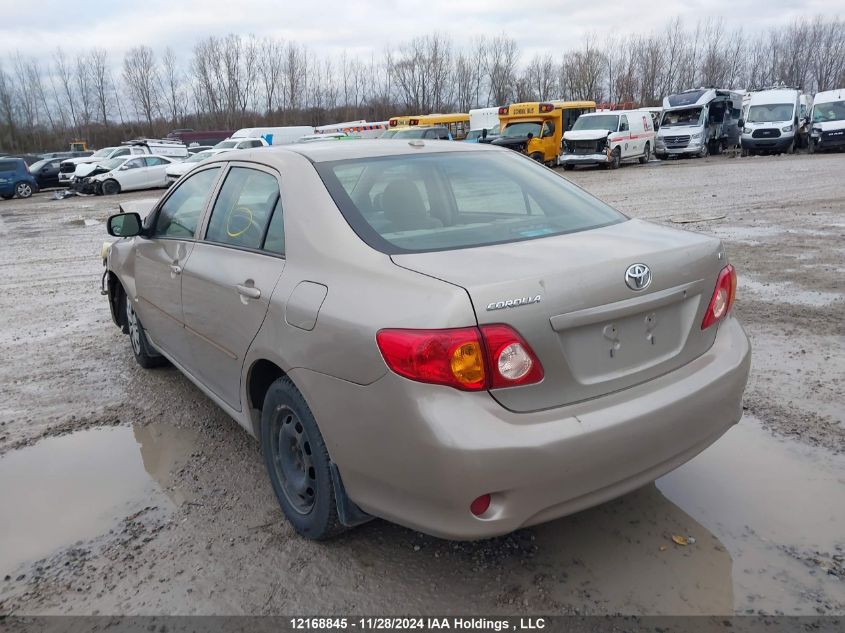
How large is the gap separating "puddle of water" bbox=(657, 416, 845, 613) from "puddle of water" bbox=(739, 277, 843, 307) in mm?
2999

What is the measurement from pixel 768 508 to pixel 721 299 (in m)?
1.01

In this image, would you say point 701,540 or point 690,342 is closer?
point 690,342

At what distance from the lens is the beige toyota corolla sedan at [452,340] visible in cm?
216

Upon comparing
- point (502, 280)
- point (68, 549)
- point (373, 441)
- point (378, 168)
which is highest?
point (378, 168)

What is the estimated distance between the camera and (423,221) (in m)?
2.92

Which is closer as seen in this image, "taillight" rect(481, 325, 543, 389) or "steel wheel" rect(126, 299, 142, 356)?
"taillight" rect(481, 325, 543, 389)

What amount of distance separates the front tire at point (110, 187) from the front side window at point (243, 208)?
84.3 feet

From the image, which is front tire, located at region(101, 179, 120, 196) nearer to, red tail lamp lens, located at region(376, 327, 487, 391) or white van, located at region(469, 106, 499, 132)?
white van, located at region(469, 106, 499, 132)

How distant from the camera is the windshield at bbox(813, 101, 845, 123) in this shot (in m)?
29.5

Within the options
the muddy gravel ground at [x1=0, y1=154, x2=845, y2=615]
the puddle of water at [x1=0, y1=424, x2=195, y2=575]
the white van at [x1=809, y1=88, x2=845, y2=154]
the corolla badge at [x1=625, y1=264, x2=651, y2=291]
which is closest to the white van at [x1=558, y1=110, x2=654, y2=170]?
the white van at [x1=809, y1=88, x2=845, y2=154]

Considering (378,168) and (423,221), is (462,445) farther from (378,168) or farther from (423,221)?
(378,168)

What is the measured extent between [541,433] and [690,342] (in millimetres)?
843

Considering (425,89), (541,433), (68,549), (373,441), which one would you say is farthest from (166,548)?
(425,89)

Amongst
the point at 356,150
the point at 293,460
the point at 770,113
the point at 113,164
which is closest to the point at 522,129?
the point at 770,113
